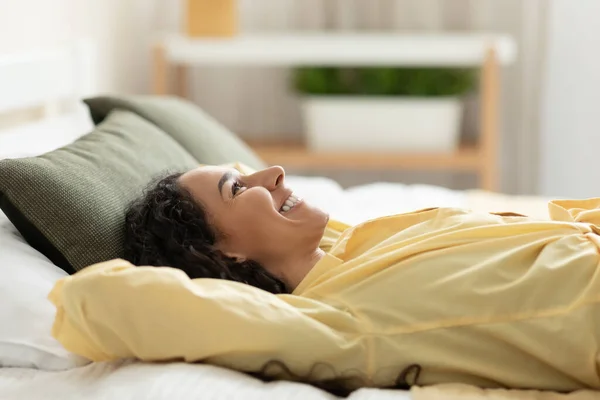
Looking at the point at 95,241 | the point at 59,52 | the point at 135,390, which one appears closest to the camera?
the point at 135,390

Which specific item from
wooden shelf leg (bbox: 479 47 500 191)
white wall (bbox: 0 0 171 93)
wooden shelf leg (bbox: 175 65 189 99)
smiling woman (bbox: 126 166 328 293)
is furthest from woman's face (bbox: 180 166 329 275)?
wooden shelf leg (bbox: 175 65 189 99)

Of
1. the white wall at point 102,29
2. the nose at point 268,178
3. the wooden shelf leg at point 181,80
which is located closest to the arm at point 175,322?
the nose at point 268,178

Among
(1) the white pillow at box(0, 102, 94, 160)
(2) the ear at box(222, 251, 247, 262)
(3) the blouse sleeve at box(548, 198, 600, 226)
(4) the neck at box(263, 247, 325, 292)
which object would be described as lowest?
(4) the neck at box(263, 247, 325, 292)

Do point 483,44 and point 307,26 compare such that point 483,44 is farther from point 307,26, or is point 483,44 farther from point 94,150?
point 94,150

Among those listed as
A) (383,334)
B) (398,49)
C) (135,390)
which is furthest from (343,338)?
(398,49)

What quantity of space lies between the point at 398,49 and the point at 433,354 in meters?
1.81

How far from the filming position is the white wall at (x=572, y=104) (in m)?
3.03

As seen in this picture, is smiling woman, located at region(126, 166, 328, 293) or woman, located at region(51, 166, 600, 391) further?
smiling woman, located at region(126, 166, 328, 293)

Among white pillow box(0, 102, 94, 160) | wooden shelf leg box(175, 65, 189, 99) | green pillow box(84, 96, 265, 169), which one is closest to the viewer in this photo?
green pillow box(84, 96, 265, 169)

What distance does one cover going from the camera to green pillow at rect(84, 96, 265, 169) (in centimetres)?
194

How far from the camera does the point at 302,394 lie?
1.07 m

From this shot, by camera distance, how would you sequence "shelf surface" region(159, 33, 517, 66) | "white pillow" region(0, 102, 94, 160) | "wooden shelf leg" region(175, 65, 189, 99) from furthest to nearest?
"wooden shelf leg" region(175, 65, 189, 99) < "shelf surface" region(159, 33, 517, 66) < "white pillow" region(0, 102, 94, 160)

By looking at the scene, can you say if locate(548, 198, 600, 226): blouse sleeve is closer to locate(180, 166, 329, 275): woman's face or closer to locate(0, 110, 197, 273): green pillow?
locate(180, 166, 329, 275): woman's face

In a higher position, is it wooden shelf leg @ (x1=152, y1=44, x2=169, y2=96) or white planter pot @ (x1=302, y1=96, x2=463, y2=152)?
wooden shelf leg @ (x1=152, y1=44, x2=169, y2=96)
